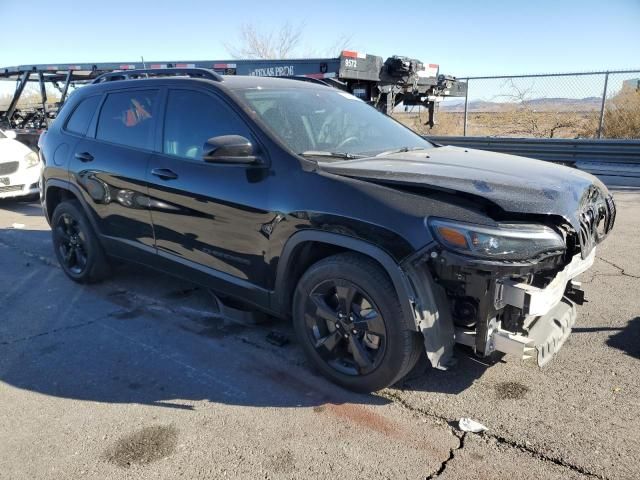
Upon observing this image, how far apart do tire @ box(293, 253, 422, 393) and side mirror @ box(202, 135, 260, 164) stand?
0.82 meters

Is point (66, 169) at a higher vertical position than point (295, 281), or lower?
higher

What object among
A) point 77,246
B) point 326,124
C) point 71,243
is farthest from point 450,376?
point 71,243

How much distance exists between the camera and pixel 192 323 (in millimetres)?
4293

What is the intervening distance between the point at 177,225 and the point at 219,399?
137cm

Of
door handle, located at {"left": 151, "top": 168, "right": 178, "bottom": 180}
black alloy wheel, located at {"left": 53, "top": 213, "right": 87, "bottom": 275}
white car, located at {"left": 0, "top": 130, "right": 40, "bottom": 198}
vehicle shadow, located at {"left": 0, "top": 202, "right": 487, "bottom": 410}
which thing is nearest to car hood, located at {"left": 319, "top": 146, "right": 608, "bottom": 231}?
vehicle shadow, located at {"left": 0, "top": 202, "right": 487, "bottom": 410}

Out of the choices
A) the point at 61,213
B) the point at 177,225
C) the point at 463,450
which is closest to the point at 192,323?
the point at 177,225

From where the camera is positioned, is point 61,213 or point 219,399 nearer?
point 219,399

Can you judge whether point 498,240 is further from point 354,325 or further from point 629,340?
point 629,340

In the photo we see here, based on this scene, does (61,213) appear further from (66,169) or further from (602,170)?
(602,170)

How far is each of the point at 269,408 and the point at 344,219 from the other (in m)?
1.18

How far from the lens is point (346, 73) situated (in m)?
8.91

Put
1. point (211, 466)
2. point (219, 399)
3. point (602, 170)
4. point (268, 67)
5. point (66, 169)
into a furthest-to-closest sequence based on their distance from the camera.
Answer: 1. point (602, 170)
2. point (268, 67)
3. point (66, 169)
4. point (219, 399)
5. point (211, 466)

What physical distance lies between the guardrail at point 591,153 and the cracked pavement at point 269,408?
22.4ft

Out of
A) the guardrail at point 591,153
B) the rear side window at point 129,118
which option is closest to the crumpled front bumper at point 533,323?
the rear side window at point 129,118
